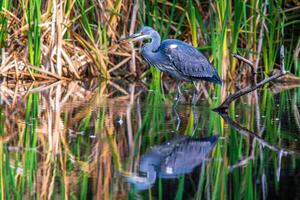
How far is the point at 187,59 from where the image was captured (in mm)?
10039

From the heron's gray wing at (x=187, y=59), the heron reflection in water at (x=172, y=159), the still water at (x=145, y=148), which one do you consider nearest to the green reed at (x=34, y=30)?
the still water at (x=145, y=148)

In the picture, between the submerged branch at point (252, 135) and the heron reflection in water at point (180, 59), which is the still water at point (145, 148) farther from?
the heron reflection in water at point (180, 59)

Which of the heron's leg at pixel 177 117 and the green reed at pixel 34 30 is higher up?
the green reed at pixel 34 30

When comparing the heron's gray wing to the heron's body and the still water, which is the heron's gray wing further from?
the still water

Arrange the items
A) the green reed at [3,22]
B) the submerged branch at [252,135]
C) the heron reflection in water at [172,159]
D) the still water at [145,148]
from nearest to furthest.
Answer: the still water at [145,148] < the heron reflection in water at [172,159] < the submerged branch at [252,135] < the green reed at [3,22]

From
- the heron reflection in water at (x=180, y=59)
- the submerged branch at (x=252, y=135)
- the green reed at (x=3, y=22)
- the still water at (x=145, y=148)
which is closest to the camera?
the still water at (x=145, y=148)

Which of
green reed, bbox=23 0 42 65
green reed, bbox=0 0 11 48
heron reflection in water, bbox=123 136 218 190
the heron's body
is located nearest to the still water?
heron reflection in water, bbox=123 136 218 190

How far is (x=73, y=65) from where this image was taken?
12.3 metres

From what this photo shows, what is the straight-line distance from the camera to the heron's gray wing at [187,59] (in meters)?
9.98

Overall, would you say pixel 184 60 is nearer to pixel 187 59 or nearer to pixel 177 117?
pixel 187 59

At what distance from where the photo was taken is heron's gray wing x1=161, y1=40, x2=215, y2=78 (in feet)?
32.8

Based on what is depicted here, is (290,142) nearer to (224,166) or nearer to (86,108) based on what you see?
(224,166)

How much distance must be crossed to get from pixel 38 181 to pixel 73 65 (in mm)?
7098

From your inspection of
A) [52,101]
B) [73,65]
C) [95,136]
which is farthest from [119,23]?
[95,136]
